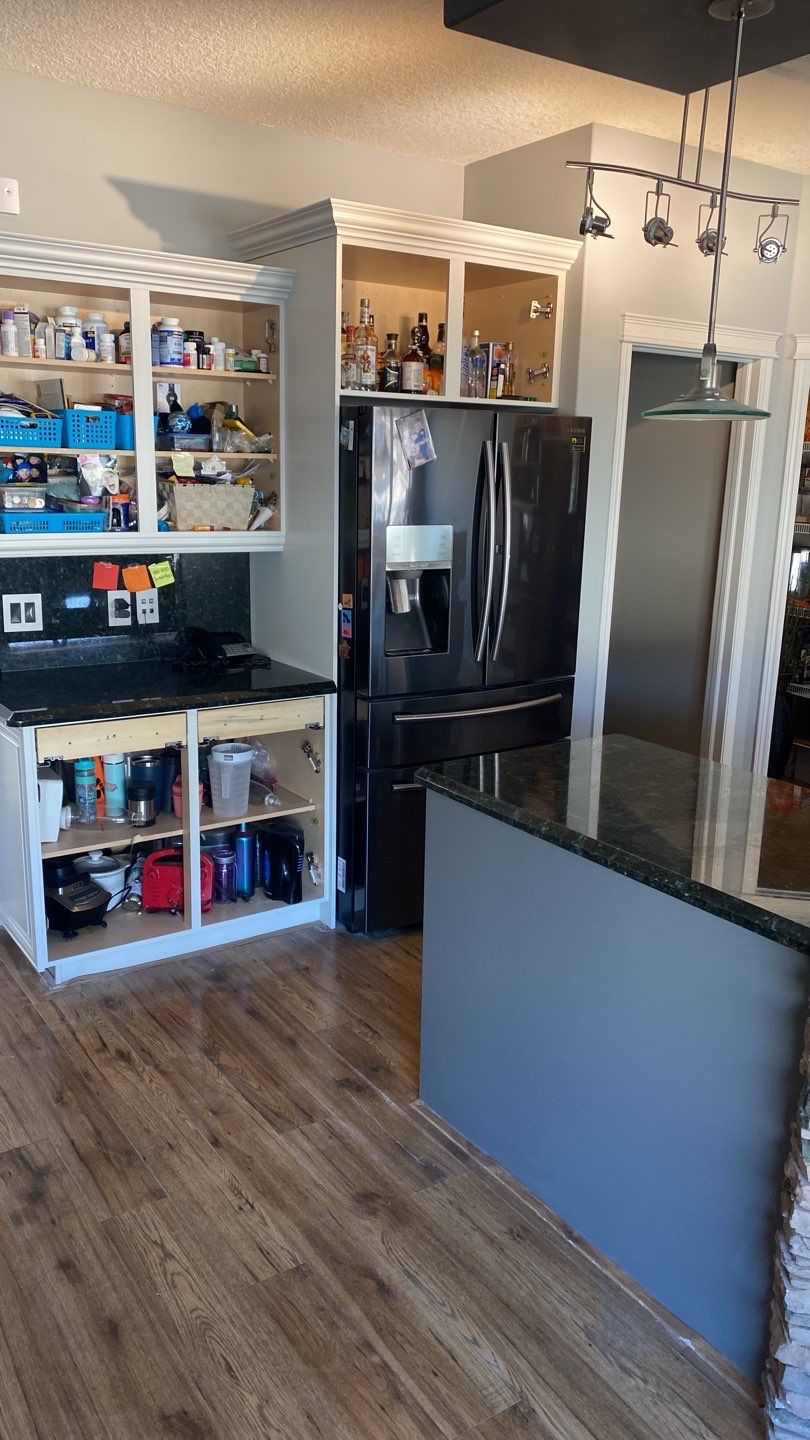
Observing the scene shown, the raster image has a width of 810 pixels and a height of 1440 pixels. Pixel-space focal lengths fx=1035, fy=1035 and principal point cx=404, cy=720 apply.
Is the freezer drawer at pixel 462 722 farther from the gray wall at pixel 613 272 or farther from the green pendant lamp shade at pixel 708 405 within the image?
the green pendant lamp shade at pixel 708 405

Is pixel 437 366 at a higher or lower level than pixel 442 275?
lower

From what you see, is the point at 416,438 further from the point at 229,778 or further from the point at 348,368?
the point at 229,778

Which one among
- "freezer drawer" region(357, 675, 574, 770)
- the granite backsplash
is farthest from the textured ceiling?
"freezer drawer" region(357, 675, 574, 770)

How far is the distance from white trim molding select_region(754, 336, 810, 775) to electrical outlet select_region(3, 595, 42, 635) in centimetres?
280

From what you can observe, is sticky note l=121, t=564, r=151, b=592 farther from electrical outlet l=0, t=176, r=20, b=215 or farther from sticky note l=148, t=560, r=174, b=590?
electrical outlet l=0, t=176, r=20, b=215

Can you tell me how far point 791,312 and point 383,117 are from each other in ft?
5.88

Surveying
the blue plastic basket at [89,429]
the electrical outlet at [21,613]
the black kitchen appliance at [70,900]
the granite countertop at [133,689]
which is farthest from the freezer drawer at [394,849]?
the blue plastic basket at [89,429]

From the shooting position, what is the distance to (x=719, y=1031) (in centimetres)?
176

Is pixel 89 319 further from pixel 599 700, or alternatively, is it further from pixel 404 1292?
pixel 404 1292

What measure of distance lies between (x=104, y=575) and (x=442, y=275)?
1.50 meters

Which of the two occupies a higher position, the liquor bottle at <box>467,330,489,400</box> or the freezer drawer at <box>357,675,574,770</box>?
the liquor bottle at <box>467,330,489,400</box>

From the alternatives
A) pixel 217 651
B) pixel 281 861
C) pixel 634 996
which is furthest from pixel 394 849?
pixel 634 996

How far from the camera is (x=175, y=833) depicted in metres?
3.23

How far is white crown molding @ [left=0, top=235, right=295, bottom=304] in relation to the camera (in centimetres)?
288
